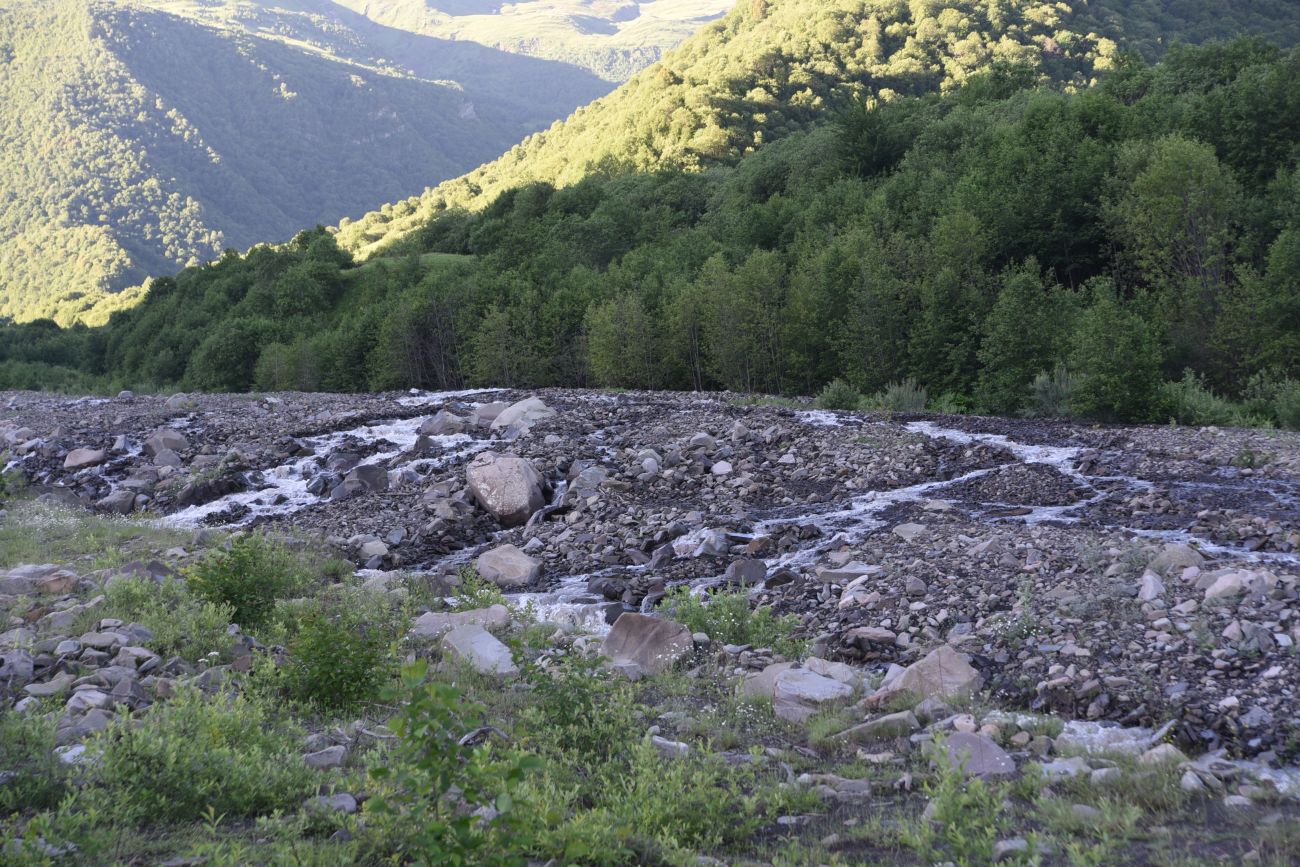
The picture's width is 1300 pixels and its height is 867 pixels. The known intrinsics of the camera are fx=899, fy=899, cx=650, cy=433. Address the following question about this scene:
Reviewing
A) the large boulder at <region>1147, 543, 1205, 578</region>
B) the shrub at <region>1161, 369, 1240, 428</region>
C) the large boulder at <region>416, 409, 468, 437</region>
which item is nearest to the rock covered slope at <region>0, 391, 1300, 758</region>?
the large boulder at <region>1147, 543, 1205, 578</region>

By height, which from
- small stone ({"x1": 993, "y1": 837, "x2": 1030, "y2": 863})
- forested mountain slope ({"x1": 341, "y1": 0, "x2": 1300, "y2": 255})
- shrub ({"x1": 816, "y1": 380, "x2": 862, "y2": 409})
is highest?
forested mountain slope ({"x1": 341, "y1": 0, "x2": 1300, "y2": 255})

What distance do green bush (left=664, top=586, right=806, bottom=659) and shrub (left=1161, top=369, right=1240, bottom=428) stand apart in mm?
16910

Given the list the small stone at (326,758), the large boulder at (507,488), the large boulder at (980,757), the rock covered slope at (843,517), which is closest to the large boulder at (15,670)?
the small stone at (326,758)

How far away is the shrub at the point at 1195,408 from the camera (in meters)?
22.2

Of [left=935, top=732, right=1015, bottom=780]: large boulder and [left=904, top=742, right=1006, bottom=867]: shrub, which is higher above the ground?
[left=904, top=742, right=1006, bottom=867]: shrub

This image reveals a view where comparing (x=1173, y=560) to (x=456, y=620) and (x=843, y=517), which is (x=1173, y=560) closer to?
(x=843, y=517)

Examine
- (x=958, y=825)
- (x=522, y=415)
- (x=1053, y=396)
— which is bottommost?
(x=522, y=415)

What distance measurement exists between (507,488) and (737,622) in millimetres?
7437

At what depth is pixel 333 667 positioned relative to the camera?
7.62 meters

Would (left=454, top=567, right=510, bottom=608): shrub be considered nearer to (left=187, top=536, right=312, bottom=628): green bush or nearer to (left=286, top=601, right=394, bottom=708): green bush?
(left=187, top=536, right=312, bottom=628): green bush

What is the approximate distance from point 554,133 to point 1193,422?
13571cm

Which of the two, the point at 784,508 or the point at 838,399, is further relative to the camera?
the point at 838,399

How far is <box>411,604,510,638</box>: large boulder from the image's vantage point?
9820mm

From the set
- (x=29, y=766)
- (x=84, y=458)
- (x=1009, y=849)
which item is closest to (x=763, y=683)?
(x=1009, y=849)
